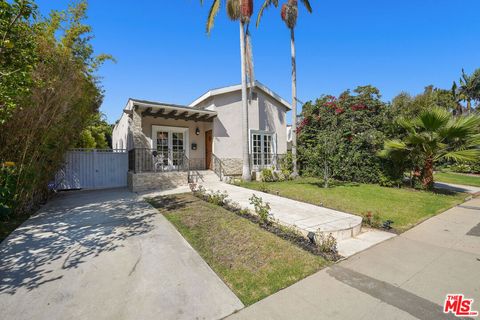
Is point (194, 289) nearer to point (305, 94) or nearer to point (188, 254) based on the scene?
point (188, 254)

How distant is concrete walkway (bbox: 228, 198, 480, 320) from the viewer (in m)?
2.11

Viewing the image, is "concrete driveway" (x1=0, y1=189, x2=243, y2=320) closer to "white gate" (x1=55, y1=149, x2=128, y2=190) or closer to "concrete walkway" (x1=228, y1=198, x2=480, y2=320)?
"concrete walkway" (x1=228, y1=198, x2=480, y2=320)

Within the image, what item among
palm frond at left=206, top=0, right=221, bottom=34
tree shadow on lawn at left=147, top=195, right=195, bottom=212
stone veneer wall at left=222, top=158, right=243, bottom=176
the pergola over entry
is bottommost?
tree shadow on lawn at left=147, top=195, right=195, bottom=212

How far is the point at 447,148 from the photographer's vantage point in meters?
8.11

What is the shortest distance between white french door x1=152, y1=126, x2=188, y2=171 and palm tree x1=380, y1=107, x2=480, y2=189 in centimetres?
1003

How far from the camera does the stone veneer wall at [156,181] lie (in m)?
9.00

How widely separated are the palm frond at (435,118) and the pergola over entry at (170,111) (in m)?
9.07

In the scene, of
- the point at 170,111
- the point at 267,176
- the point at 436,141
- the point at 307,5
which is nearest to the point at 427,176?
the point at 436,141

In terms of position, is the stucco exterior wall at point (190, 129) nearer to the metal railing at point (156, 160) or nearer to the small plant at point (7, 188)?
the metal railing at point (156, 160)

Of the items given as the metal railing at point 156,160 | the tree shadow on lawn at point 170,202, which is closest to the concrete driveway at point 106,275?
the tree shadow on lawn at point 170,202

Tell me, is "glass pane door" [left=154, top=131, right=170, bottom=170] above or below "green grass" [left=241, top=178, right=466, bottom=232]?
above

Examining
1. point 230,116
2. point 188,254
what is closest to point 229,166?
point 230,116

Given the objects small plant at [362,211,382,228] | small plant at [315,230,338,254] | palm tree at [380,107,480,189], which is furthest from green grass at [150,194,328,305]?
palm tree at [380,107,480,189]

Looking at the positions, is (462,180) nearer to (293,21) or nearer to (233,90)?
(293,21)
